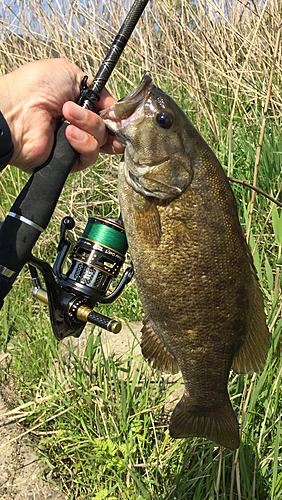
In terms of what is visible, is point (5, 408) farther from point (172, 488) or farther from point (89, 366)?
point (172, 488)

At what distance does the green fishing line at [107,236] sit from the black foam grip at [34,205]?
0.63 feet

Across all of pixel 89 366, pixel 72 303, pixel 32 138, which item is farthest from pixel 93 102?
pixel 89 366

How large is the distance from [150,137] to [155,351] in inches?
28.3

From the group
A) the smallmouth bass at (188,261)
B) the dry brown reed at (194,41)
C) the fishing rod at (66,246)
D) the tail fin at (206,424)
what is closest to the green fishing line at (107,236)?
the fishing rod at (66,246)

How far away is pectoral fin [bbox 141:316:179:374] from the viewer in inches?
60.3

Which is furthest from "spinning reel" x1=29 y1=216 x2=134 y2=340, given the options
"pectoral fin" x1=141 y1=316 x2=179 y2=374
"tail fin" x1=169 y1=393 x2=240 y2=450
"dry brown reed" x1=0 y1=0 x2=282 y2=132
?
"dry brown reed" x1=0 y1=0 x2=282 y2=132

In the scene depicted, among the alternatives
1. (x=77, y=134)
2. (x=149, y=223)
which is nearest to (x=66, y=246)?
(x=77, y=134)

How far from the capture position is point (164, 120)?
4.86ft

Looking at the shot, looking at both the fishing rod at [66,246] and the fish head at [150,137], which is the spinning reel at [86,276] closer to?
the fishing rod at [66,246]

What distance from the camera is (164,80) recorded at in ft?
14.8

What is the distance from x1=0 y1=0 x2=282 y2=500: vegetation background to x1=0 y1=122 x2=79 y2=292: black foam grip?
0.66 metres

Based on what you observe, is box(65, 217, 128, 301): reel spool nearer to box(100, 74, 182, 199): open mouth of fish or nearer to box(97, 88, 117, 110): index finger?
box(100, 74, 182, 199): open mouth of fish

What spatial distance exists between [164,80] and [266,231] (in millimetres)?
2311

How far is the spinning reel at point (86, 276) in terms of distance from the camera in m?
1.75
